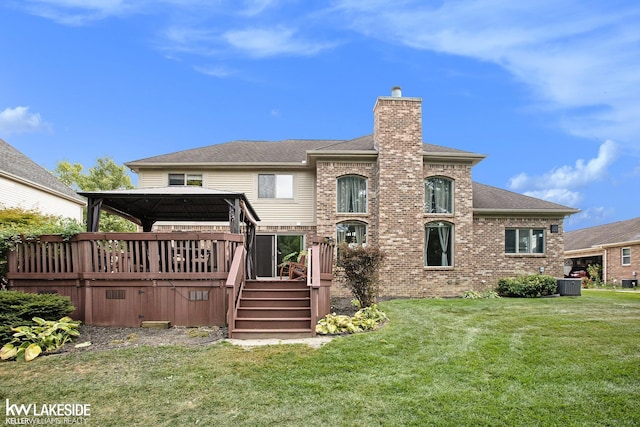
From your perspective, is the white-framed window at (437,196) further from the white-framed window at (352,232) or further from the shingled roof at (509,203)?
the white-framed window at (352,232)

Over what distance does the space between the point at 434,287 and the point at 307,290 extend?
7.34m

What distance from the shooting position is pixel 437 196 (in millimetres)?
15461

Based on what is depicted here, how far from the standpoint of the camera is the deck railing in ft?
27.7

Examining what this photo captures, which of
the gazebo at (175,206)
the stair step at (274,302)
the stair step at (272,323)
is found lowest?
the stair step at (272,323)

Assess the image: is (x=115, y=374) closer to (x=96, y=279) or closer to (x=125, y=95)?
(x=96, y=279)

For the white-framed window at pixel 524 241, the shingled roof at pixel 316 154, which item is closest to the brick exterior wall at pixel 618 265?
the shingled roof at pixel 316 154

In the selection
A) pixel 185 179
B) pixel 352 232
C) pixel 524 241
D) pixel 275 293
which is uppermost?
pixel 185 179

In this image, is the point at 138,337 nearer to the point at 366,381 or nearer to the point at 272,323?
the point at 272,323

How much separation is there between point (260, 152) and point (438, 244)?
8.12 metres

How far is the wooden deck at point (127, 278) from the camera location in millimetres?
8406

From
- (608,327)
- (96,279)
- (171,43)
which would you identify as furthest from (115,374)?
(171,43)

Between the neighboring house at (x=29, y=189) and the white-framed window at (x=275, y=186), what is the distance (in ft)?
32.3

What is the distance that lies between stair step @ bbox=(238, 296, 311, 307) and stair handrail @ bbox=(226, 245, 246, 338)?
0.74ft

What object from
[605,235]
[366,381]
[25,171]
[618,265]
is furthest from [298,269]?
[605,235]
